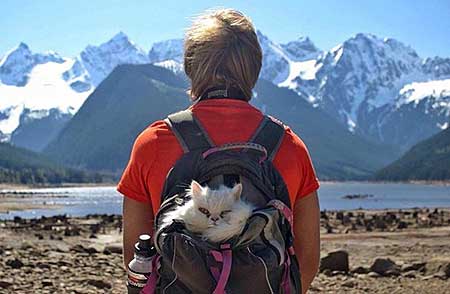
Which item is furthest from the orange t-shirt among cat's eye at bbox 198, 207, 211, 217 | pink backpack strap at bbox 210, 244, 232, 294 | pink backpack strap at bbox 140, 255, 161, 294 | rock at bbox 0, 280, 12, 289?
rock at bbox 0, 280, 12, 289

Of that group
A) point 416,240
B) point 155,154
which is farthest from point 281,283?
point 416,240

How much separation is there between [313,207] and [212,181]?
26.2 inches

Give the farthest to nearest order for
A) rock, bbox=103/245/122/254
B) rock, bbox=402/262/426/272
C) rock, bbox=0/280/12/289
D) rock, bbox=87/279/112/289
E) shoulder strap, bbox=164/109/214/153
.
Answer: rock, bbox=103/245/122/254 < rock, bbox=402/262/426/272 < rock, bbox=87/279/112/289 < rock, bbox=0/280/12/289 < shoulder strap, bbox=164/109/214/153

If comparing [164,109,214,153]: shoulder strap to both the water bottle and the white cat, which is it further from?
the water bottle

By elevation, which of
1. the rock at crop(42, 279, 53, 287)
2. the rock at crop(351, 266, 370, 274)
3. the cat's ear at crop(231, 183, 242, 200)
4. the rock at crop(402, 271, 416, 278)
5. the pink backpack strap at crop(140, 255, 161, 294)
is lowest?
the rock at crop(351, 266, 370, 274)

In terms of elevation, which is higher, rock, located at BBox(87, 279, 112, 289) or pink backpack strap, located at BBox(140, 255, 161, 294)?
pink backpack strap, located at BBox(140, 255, 161, 294)

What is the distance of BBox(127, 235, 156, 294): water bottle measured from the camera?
354 cm

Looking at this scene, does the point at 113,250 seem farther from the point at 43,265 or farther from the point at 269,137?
the point at 269,137

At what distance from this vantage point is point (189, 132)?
3760 millimetres

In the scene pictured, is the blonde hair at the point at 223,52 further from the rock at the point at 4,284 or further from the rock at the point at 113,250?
the rock at the point at 113,250

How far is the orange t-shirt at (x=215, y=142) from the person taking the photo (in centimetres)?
374

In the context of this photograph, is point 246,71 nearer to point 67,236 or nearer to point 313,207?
point 313,207

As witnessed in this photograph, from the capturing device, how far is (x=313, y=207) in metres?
4.00

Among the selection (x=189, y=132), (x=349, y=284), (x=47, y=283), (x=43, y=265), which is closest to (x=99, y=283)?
(x=47, y=283)
